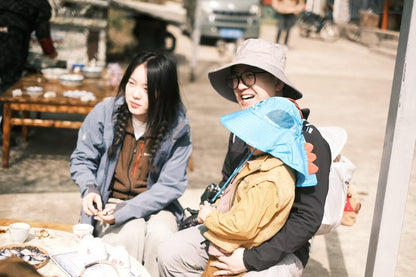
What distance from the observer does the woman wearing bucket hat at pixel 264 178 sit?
2.04m

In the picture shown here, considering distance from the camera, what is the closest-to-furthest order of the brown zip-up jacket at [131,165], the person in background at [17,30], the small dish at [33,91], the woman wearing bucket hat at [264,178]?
the woman wearing bucket hat at [264,178] → the brown zip-up jacket at [131,165] → the small dish at [33,91] → the person in background at [17,30]

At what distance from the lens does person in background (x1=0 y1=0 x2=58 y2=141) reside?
538 cm

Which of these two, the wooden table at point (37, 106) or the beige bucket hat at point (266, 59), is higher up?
the beige bucket hat at point (266, 59)

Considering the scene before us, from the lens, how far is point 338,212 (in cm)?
235

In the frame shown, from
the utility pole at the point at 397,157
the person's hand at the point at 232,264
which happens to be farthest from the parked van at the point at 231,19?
the person's hand at the point at 232,264

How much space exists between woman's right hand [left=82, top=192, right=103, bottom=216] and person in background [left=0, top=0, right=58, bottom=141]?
3.13 metres

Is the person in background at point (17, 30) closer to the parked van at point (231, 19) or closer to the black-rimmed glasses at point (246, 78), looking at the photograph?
the black-rimmed glasses at point (246, 78)

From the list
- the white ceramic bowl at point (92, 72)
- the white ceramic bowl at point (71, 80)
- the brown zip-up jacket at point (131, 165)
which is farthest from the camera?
the white ceramic bowl at point (92, 72)

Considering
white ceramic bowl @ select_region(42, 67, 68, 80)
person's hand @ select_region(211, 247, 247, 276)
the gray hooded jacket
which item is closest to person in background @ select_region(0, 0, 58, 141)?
white ceramic bowl @ select_region(42, 67, 68, 80)

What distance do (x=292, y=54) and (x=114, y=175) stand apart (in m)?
12.9

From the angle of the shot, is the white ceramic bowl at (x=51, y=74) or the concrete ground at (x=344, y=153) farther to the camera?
the white ceramic bowl at (x=51, y=74)

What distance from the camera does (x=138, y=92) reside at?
9.23 feet

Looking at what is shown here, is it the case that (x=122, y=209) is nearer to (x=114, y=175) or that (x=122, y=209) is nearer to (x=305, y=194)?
(x=114, y=175)

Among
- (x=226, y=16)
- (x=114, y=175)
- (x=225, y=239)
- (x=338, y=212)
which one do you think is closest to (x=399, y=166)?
(x=338, y=212)
